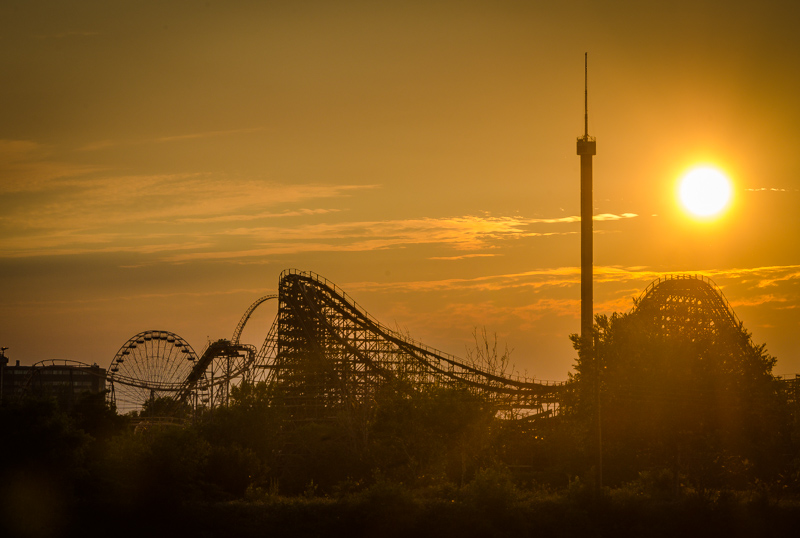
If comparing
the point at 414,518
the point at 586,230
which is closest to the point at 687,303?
the point at 586,230

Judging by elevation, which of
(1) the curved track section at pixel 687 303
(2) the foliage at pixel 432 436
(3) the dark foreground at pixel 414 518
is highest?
(1) the curved track section at pixel 687 303

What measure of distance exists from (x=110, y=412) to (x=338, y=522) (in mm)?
24128

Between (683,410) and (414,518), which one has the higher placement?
(683,410)

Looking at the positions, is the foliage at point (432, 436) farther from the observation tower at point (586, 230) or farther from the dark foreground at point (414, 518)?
the observation tower at point (586, 230)

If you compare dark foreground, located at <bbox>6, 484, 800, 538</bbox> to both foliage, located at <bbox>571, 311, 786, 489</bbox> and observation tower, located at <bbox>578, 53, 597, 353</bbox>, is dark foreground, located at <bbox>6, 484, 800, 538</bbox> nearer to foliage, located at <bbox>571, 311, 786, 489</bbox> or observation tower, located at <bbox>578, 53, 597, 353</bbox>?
foliage, located at <bbox>571, 311, 786, 489</bbox>

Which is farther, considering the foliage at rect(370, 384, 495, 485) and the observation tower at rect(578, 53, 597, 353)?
the observation tower at rect(578, 53, 597, 353)

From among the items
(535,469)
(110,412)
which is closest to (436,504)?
(535,469)

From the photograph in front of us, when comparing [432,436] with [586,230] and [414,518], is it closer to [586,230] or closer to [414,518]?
[414,518]

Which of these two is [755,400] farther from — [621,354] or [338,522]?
[338,522]

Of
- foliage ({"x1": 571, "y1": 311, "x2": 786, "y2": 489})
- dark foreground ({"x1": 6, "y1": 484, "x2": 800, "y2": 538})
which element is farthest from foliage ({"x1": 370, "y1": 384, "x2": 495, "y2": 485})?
dark foreground ({"x1": 6, "y1": 484, "x2": 800, "y2": 538})

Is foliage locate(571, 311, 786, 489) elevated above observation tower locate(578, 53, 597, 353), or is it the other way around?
observation tower locate(578, 53, 597, 353)

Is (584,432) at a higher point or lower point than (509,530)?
higher

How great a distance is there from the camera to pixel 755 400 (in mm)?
43250

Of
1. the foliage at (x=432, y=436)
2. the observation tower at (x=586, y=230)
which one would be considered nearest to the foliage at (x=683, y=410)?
the foliage at (x=432, y=436)
